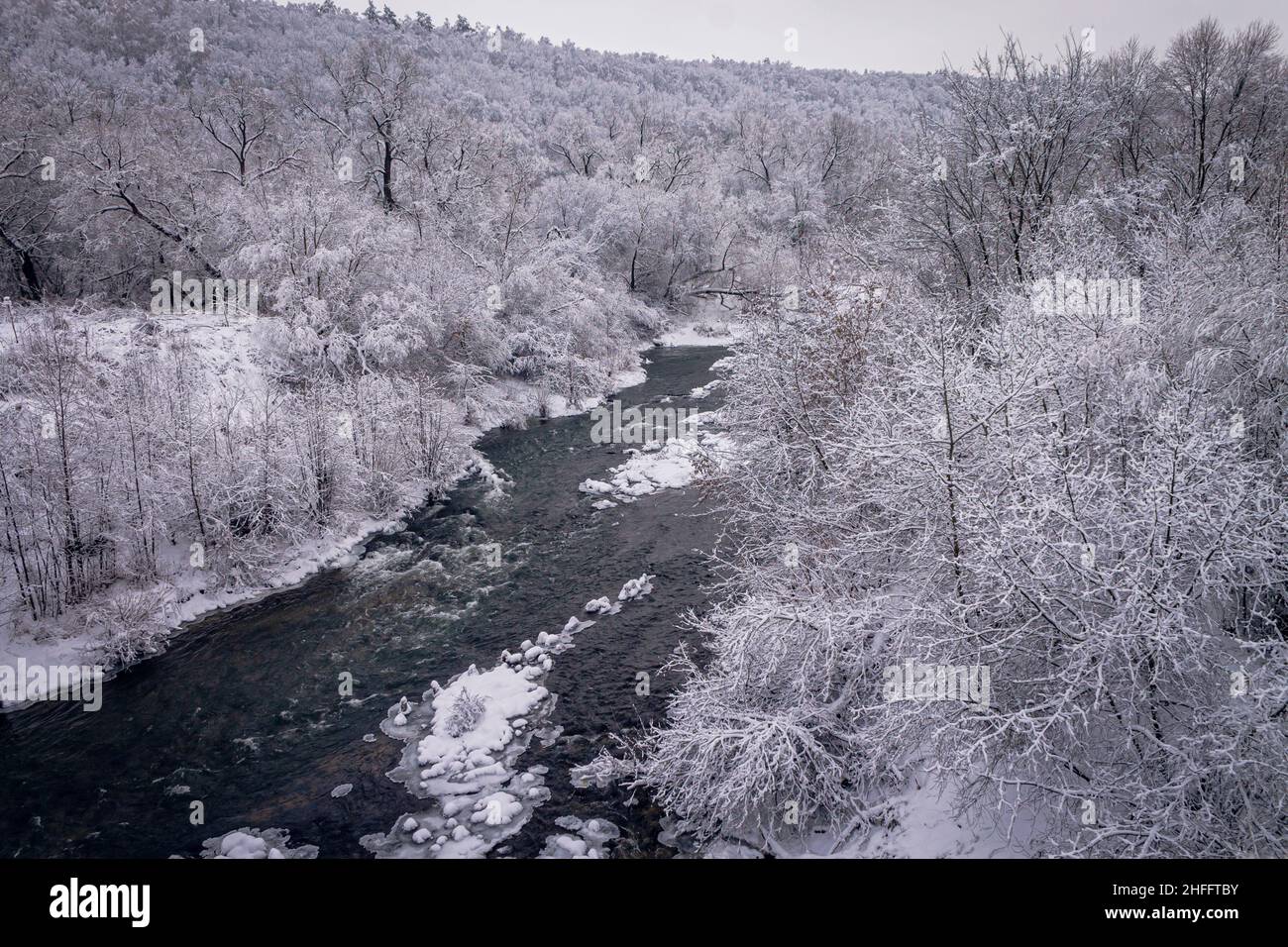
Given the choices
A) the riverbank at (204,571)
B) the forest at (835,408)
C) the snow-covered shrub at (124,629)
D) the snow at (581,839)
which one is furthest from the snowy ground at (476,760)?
the riverbank at (204,571)

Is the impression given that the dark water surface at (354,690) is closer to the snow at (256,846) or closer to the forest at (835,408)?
the snow at (256,846)

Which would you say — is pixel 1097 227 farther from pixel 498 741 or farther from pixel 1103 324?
pixel 498 741

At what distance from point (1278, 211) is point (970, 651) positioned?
957cm


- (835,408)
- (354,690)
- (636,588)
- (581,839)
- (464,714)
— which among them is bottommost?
(581,839)

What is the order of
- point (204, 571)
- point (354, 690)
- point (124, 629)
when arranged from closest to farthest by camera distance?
1. point (354, 690)
2. point (124, 629)
3. point (204, 571)

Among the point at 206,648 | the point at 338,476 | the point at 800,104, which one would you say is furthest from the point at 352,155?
the point at 800,104

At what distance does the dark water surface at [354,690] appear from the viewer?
7.52 meters

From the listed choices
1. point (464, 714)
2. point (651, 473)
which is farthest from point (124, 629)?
point (651, 473)

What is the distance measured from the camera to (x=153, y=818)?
7.59 m

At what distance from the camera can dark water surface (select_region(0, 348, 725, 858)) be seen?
7516 millimetres

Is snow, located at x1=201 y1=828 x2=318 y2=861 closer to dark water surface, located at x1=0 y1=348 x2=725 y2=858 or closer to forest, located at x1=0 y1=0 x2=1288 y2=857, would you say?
dark water surface, located at x1=0 y1=348 x2=725 y2=858

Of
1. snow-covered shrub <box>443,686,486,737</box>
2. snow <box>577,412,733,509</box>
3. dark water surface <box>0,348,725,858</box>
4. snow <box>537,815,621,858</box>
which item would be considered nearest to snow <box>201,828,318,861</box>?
dark water surface <box>0,348,725,858</box>

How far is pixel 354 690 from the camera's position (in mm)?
9867

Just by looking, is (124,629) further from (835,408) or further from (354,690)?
(835,408)
